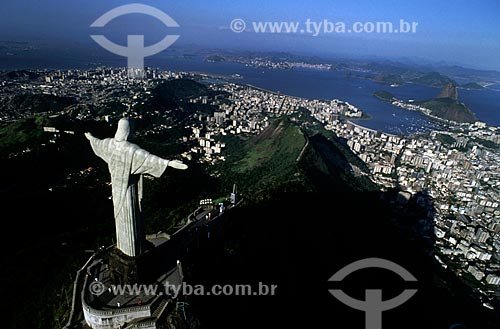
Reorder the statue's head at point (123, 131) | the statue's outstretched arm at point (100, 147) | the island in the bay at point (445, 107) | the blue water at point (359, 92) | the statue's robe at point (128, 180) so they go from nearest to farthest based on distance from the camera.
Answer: the statue's robe at point (128, 180) → the statue's head at point (123, 131) → the statue's outstretched arm at point (100, 147) → the blue water at point (359, 92) → the island in the bay at point (445, 107)

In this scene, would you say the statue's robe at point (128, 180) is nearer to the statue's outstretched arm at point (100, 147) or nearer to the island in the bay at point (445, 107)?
the statue's outstretched arm at point (100, 147)

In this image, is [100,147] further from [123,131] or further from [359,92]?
[359,92]

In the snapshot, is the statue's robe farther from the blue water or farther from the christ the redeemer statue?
the blue water

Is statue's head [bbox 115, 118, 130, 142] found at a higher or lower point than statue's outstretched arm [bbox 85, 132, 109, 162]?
higher

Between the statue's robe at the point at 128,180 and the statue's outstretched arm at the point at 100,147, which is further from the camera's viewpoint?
the statue's outstretched arm at the point at 100,147

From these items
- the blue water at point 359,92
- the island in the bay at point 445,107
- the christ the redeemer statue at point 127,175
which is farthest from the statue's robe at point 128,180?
the island in the bay at point 445,107

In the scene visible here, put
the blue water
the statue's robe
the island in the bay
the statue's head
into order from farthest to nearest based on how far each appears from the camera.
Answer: the island in the bay < the blue water < the statue's head < the statue's robe

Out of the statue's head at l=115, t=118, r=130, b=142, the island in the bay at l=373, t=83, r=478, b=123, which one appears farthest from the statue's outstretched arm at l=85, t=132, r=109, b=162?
the island in the bay at l=373, t=83, r=478, b=123

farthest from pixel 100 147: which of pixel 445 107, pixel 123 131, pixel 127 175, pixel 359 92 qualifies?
pixel 359 92
